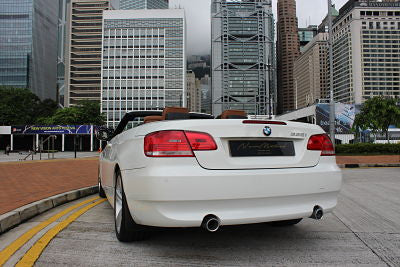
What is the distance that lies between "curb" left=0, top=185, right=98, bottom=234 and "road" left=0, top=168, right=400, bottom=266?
0.15 meters

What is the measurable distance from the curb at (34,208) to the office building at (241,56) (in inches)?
4949

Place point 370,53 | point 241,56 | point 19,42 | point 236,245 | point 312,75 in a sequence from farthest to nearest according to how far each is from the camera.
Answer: point 370,53
point 241,56
point 19,42
point 312,75
point 236,245

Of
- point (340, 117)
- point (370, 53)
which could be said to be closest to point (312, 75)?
point (340, 117)

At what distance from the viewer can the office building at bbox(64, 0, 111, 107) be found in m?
129

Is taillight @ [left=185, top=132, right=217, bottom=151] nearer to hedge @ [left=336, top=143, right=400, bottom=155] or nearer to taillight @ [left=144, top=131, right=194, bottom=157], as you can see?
taillight @ [left=144, top=131, right=194, bottom=157]

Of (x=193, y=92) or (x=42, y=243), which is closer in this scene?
(x=42, y=243)

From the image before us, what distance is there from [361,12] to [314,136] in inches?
6325

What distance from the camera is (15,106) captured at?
2267 inches

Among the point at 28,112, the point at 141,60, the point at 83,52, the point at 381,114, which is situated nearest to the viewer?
the point at 381,114

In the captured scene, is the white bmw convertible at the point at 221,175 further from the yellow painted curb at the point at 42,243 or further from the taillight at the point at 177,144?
the yellow painted curb at the point at 42,243

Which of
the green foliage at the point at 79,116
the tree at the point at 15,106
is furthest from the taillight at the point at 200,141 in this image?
the tree at the point at 15,106

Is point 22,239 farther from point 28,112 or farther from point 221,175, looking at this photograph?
point 28,112

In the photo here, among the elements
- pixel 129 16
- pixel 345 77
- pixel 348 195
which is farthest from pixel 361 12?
pixel 348 195

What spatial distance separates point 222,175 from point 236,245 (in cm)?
93
